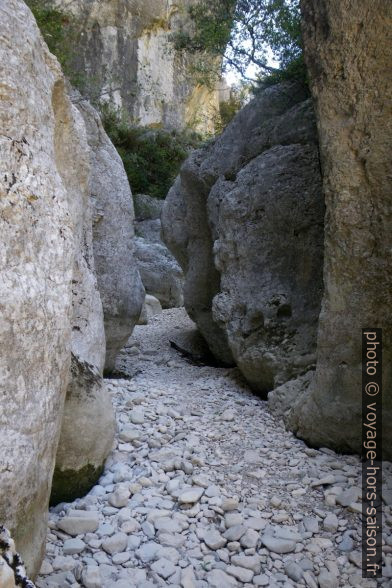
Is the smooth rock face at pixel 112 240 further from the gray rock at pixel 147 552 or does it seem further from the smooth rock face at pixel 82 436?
the gray rock at pixel 147 552

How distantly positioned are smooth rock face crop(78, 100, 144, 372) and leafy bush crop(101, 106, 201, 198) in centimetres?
824

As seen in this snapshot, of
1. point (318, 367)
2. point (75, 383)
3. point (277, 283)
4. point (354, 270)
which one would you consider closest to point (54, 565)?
point (75, 383)

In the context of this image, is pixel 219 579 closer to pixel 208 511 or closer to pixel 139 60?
pixel 208 511

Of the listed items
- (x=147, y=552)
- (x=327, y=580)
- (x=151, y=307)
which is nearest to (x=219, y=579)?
(x=147, y=552)

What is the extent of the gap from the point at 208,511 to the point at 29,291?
1700mm

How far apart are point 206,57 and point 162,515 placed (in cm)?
937

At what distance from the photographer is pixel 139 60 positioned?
16.7 meters

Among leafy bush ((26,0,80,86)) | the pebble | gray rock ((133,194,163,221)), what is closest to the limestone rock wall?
leafy bush ((26,0,80,86))

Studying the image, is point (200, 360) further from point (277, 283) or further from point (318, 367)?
point (318, 367)

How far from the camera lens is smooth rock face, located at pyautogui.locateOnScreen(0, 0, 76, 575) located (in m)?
1.84

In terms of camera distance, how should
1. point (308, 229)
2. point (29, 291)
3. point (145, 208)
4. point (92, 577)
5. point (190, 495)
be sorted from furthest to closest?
point (145, 208)
point (308, 229)
point (190, 495)
point (92, 577)
point (29, 291)

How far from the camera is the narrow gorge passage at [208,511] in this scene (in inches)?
95.1

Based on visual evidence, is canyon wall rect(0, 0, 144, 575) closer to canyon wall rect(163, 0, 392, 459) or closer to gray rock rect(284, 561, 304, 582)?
gray rock rect(284, 561, 304, 582)

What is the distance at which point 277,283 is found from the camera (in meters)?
4.85
